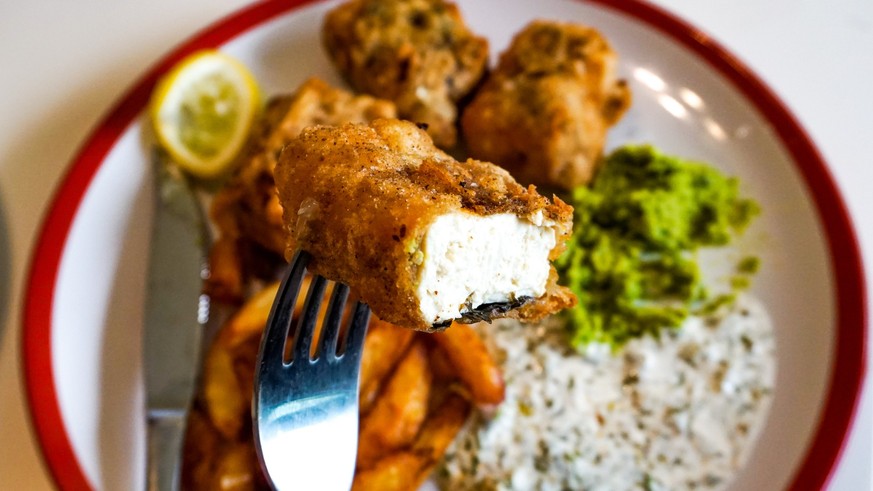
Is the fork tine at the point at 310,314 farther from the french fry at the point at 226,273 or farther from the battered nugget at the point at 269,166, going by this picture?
the french fry at the point at 226,273

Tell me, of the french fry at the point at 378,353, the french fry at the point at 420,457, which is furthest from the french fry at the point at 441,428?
the french fry at the point at 378,353

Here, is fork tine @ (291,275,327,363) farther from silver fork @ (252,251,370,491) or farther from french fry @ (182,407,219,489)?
french fry @ (182,407,219,489)

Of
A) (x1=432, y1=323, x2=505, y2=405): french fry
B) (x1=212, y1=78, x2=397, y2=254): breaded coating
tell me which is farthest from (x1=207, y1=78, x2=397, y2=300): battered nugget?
(x1=432, y1=323, x2=505, y2=405): french fry

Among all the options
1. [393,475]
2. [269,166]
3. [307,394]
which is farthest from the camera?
[269,166]

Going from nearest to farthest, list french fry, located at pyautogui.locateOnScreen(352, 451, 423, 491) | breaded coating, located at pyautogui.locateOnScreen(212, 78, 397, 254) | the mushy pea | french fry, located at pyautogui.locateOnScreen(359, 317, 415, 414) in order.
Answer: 1. french fry, located at pyautogui.locateOnScreen(352, 451, 423, 491)
2. french fry, located at pyautogui.locateOnScreen(359, 317, 415, 414)
3. breaded coating, located at pyautogui.locateOnScreen(212, 78, 397, 254)
4. the mushy pea

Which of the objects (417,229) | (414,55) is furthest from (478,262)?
(414,55)

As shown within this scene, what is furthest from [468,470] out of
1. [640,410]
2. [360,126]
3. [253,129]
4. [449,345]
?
[253,129]

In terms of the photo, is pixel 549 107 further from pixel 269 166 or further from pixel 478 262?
pixel 478 262

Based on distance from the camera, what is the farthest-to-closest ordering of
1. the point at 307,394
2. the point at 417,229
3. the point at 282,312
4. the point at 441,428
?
the point at 441,428 < the point at 307,394 < the point at 282,312 < the point at 417,229
